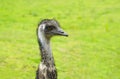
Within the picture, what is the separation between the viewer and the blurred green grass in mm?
22703

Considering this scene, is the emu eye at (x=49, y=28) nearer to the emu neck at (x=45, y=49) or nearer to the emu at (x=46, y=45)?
the emu at (x=46, y=45)

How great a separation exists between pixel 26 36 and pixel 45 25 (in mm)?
15373

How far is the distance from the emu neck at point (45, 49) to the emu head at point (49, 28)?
3.9 inches

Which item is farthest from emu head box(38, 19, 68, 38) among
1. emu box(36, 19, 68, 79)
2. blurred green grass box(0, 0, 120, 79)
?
blurred green grass box(0, 0, 120, 79)

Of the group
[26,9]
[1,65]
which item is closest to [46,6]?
[26,9]

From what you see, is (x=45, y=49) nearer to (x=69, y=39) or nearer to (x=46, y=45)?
(x=46, y=45)

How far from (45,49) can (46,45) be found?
10 centimetres

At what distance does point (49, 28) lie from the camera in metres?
12.9

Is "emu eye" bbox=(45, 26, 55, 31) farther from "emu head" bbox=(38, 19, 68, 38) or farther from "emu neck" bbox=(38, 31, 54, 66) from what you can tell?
"emu neck" bbox=(38, 31, 54, 66)

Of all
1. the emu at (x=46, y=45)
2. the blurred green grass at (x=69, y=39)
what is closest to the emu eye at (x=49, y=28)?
the emu at (x=46, y=45)

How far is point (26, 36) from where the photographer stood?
2806 centimetres

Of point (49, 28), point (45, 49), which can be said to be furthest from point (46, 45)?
point (49, 28)

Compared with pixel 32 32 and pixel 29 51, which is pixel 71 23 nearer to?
pixel 32 32

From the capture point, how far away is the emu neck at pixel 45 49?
1262 centimetres
